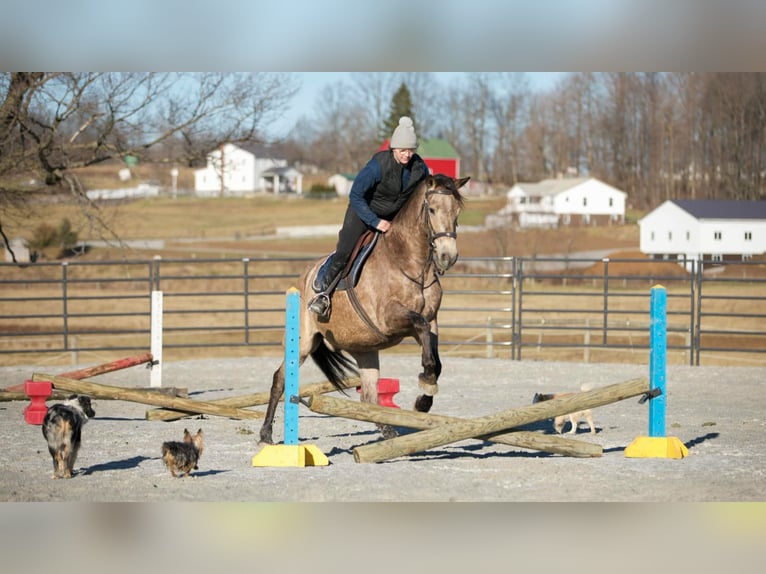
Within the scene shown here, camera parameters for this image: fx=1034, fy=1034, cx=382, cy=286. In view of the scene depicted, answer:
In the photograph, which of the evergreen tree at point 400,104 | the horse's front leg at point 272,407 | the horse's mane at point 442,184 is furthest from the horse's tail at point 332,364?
the evergreen tree at point 400,104

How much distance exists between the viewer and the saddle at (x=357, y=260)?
27.2ft

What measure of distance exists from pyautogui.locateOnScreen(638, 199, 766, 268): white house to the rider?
39351 millimetres

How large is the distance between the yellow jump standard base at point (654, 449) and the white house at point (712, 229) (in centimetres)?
3870

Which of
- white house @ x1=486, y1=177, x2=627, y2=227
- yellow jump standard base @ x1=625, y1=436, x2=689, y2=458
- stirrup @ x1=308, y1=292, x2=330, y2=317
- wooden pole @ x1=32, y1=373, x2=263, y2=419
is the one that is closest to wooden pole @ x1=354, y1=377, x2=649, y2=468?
yellow jump standard base @ x1=625, y1=436, x2=689, y2=458

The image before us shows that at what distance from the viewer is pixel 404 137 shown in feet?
25.8

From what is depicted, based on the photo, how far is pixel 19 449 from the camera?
8.83 meters

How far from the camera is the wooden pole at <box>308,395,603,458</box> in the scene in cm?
736

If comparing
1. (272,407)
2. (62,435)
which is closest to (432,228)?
(272,407)

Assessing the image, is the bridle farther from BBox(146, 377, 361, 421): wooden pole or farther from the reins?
BBox(146, 377, 361, 421): wooden pole

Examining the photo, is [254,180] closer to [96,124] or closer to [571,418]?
[96,124]

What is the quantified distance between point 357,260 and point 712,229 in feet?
138

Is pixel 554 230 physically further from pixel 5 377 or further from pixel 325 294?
pixel 325 294

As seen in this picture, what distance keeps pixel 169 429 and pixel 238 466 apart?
226 centimetres

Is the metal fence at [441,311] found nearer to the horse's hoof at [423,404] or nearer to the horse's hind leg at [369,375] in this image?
the horse's hind leg at [369,375]
